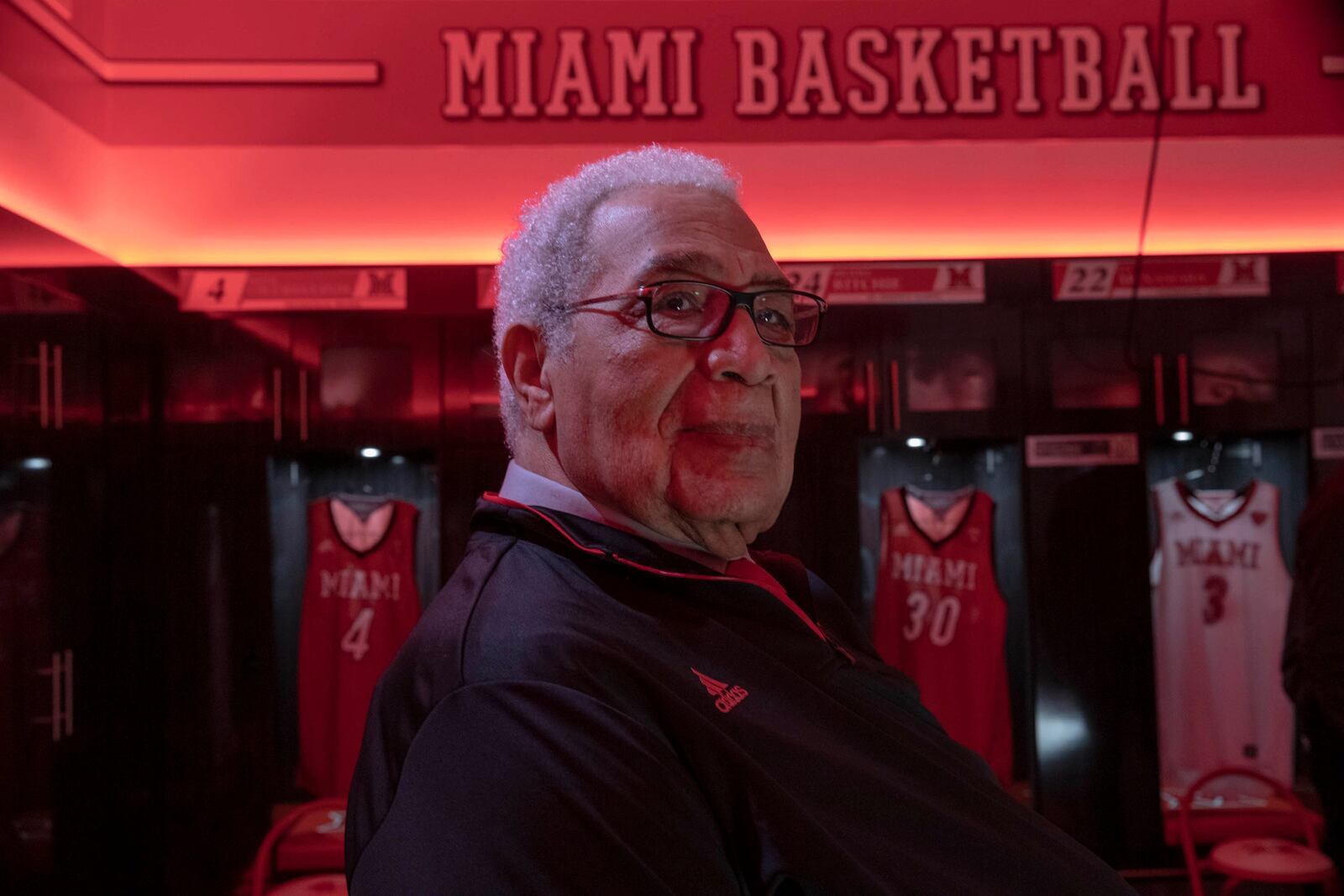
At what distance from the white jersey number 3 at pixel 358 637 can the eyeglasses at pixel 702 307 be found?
2825 millimetres

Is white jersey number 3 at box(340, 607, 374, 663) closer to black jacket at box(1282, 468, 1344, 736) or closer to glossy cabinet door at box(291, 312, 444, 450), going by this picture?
glossy cabinet door at box(291, 312, 444, 450)

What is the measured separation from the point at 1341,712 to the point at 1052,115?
2.26 metres

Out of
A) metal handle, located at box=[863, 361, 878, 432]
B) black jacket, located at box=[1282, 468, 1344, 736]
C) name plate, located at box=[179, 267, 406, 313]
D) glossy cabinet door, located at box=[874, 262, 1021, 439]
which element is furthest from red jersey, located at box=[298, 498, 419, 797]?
black jacket, located at box=[1282, 468, 1344, 736]

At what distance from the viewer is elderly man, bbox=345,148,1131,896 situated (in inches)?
A: 20.2

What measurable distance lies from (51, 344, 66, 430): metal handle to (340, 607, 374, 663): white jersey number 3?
1087 mm

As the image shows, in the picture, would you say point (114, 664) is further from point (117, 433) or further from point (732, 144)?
point (732, 144)

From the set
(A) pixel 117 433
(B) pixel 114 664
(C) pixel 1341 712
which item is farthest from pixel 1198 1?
(B) pixel 114 664

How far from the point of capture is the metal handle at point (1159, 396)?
3.25 meters

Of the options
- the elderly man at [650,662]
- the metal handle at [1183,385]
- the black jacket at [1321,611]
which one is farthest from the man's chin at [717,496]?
the metal handle at [1183,385]

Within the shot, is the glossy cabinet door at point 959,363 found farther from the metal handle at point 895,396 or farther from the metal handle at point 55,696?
the metal handle at point 55,696

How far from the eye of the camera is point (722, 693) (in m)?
0.62

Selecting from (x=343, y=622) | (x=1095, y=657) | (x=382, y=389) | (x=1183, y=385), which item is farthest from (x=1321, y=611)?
(x=343, y=622)

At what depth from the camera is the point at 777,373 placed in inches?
29.1

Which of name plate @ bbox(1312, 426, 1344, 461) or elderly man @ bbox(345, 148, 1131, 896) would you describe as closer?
elderly man @ bbox(345, 148, 1131, 896)
